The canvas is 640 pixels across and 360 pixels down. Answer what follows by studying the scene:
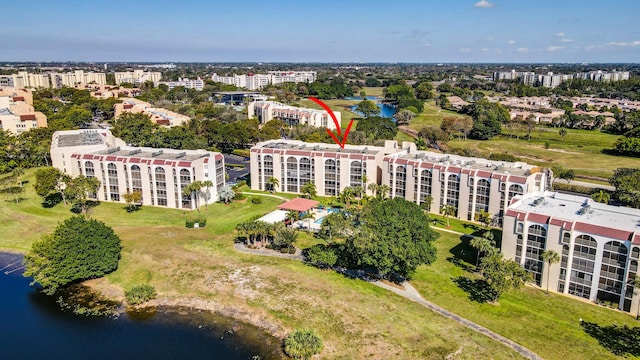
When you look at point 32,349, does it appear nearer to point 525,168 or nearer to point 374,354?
point 374,354

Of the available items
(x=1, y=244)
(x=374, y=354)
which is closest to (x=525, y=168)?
(x=374, y=354)

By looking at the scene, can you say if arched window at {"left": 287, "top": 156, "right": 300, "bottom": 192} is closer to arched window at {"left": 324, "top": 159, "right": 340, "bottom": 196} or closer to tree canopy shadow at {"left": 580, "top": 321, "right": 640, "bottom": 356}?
arched window at {"left": 324, "top": 159, "right": 340, "bottom": 196}

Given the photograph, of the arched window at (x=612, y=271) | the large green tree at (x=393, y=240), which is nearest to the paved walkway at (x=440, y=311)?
the large green tree at (x=393, y=240)

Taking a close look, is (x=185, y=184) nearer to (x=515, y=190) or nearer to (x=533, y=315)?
(x=515, y=190)

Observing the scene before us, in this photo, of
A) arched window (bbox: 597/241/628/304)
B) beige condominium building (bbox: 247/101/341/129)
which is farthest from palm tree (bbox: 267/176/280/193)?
beige condominium building (bbox: 247/101/341/129)

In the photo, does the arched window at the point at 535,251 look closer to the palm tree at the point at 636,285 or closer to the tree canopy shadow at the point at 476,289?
the tree canopy shadow at the point at 476,289

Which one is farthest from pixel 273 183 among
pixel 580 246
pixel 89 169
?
pixel 580 246
